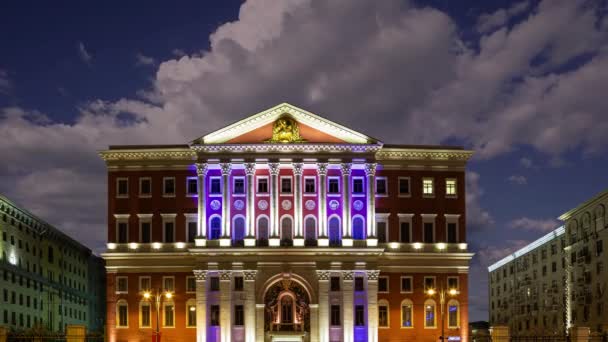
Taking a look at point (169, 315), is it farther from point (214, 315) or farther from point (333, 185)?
point (333, 185)

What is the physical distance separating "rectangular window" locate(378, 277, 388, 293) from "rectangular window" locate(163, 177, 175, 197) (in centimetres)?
2262

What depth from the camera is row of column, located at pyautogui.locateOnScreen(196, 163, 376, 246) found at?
87.3 m

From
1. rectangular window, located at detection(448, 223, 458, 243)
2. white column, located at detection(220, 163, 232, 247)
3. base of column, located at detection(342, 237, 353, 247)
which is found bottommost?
base of column, located at detection(342, 237, 353, 247)

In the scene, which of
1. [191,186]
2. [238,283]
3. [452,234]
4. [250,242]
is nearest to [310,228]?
[250,242]

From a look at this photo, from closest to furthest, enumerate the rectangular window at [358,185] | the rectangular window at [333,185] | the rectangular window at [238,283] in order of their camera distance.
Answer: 1. the rectangular window at [238,283]
2. the rectangular window at [333,185]
3. the rectangular window at [358,185]

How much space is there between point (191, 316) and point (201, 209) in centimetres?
1052

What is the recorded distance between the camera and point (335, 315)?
282 ft

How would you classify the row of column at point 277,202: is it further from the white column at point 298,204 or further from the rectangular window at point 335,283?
the rectangular window at point 335,283

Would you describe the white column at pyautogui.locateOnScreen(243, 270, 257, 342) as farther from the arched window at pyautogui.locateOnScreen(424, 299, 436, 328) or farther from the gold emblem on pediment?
the arched window at pyautogui.locateOnScreen(424, 299, 436, 328)

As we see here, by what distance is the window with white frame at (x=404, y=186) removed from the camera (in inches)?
3605

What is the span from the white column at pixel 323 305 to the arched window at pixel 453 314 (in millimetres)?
12424

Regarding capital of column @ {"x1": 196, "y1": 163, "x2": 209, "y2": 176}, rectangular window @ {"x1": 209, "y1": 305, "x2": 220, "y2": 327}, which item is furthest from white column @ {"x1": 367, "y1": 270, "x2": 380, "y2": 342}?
capital of column @ {"x1": 196, "y1": 163, "x2": 209, "y2": 176}

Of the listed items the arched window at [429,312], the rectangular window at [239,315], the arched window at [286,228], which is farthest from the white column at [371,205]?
the rectangular window at [239,315]

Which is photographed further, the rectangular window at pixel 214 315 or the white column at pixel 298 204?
the white column at pixel 298 204
